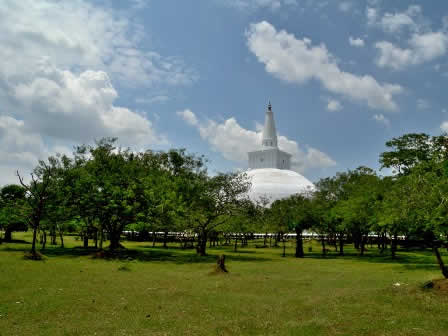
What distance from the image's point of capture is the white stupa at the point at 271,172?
4003 inches

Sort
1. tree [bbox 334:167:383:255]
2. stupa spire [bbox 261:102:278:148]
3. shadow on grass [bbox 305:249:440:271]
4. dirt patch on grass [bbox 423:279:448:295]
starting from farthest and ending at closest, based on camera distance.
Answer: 1. stupa spire [bbox 261:102:278:148]
2. tree [bbox 334:167:383:255]
3. shadow on grass [bbox 305:249:440:271]
4. dirt patch on grass [bbox 423:279:448:295]

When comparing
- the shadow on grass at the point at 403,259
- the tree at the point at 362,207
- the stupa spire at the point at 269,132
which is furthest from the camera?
the stupa spire at the point at 269,132

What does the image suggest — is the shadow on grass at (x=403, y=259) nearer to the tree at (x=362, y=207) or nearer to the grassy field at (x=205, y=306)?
the tree at (x=362, y=207)

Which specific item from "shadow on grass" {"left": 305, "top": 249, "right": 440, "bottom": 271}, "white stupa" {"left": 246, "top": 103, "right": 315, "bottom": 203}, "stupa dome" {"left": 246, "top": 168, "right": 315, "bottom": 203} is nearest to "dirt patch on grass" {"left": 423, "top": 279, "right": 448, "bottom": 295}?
"shadow on grass" {"left": 305, "top": 249, "right": 440, "bottom": 271}

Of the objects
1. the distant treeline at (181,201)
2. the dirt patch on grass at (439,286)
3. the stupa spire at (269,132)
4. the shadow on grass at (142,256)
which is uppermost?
the stupa spire at (269,132)

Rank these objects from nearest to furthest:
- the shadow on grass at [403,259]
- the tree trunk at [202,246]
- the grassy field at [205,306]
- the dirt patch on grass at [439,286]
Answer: the grassy field at [205,306]
the dirt patch on grass at [439,286]
the shadow on grass at [403,259]
the tree trunk at [202,246]

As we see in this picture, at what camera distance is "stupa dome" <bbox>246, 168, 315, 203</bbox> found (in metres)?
100

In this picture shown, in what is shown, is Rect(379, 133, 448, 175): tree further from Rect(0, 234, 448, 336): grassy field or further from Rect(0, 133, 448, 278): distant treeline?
Rect(0, 234, 448, 336): grassy field

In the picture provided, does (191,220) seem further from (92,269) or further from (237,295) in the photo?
(237,295)

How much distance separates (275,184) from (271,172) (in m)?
7.80

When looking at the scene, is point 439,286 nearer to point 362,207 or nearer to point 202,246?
point 362,207

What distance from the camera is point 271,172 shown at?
364 ft

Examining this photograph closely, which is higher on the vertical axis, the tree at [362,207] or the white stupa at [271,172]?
the white stupa at [271,172]

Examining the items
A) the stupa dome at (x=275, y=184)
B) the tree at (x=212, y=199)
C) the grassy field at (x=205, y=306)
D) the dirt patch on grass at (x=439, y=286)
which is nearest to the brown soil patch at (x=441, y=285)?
the dirt patch on grass at (x=439, y=286)
